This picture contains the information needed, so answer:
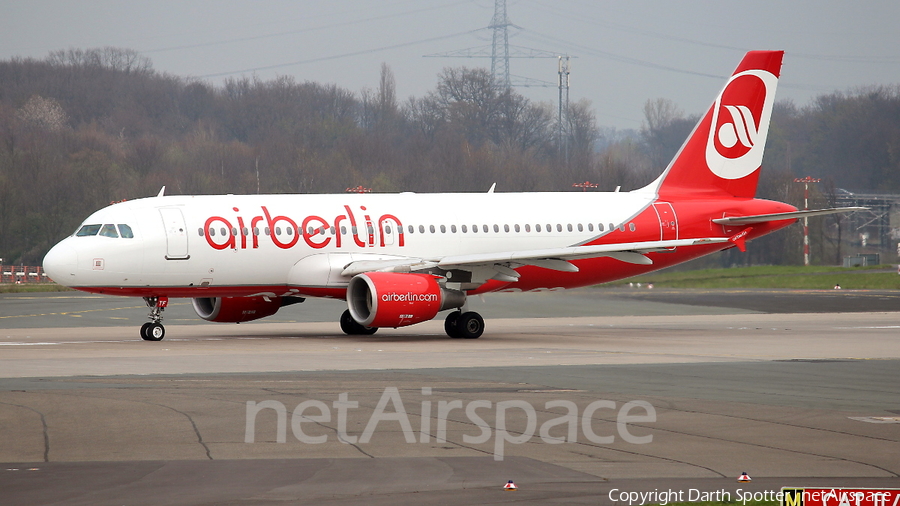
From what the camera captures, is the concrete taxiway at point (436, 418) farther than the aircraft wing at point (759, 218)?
No

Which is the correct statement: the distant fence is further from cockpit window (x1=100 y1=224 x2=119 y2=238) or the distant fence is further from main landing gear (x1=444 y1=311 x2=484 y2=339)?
main landing gear (x1=444 y1=311 x2=484 y2=339)

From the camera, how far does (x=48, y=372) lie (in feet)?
63.0

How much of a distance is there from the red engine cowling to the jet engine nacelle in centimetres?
352

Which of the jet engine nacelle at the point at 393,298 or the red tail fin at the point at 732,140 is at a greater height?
the red tail fin at the point at 732,140

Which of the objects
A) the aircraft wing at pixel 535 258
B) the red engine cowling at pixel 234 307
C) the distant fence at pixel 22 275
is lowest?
the distant fence at pixel 22 275

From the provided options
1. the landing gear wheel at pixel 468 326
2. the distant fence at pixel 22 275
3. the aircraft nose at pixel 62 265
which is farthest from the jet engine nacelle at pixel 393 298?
the distant fence at pixel 22 275

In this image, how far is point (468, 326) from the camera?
28.5 metres

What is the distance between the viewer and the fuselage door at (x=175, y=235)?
2725cm

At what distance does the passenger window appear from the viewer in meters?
27.1

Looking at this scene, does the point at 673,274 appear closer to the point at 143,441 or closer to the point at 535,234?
the point at 535,234

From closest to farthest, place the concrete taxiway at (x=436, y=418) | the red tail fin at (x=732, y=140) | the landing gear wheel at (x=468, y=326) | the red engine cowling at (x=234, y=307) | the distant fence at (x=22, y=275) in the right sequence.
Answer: the concrete taxiway at (x=436, y=418), the landing gear wheel at (x=468, y=326), the red engine cowling at (x=234, y=307), the red tail fin at (x=732, y=140), the distant fence at (x=22, y=275)

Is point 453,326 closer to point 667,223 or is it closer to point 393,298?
point 393,298

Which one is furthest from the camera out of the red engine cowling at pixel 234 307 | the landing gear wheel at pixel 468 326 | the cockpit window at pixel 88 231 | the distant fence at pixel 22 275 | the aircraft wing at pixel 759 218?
the distant fence at pixel 22 275

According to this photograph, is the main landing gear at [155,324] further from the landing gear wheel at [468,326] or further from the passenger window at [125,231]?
the landing gear wheel at [468,326]
